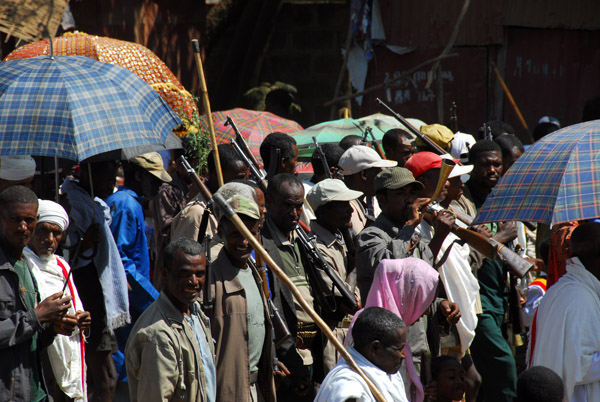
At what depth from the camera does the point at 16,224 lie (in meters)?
5.42

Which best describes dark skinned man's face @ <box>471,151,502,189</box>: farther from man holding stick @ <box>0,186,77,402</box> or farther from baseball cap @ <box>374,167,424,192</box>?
man holding stick @ <box>0,186,77,402</box>

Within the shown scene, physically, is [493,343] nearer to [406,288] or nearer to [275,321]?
[406,288]

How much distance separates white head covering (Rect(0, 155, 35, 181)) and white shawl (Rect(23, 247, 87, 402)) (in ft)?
3.10

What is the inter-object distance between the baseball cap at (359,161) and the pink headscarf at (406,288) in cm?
205

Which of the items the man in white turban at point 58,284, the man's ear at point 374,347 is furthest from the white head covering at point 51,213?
the man's ear at point 374,347

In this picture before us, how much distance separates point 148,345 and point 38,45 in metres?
5.16

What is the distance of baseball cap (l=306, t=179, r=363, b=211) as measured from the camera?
6.57m

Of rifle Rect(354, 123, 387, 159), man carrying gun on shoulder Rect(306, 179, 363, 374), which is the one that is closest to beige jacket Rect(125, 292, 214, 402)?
man carrying gun on shoulder Rect(306, 179, 363, 374)

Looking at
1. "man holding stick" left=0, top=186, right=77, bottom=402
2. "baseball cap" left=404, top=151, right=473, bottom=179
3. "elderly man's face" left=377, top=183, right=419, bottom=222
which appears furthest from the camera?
"baseball cap" left=404, top=151, right=473, bottom=179

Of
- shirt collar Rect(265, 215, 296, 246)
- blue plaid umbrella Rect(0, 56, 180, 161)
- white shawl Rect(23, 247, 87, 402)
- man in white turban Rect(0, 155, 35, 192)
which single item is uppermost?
blue plaid umbrella Rect(0, 56, 180, 161)

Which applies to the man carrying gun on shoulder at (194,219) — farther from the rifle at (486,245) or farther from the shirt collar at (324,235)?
the rifle at (486,245)

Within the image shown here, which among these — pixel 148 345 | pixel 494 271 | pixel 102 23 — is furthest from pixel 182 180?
pixel 102 23

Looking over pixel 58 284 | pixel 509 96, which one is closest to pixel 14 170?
pixel 58 284

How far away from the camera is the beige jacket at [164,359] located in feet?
16.1
